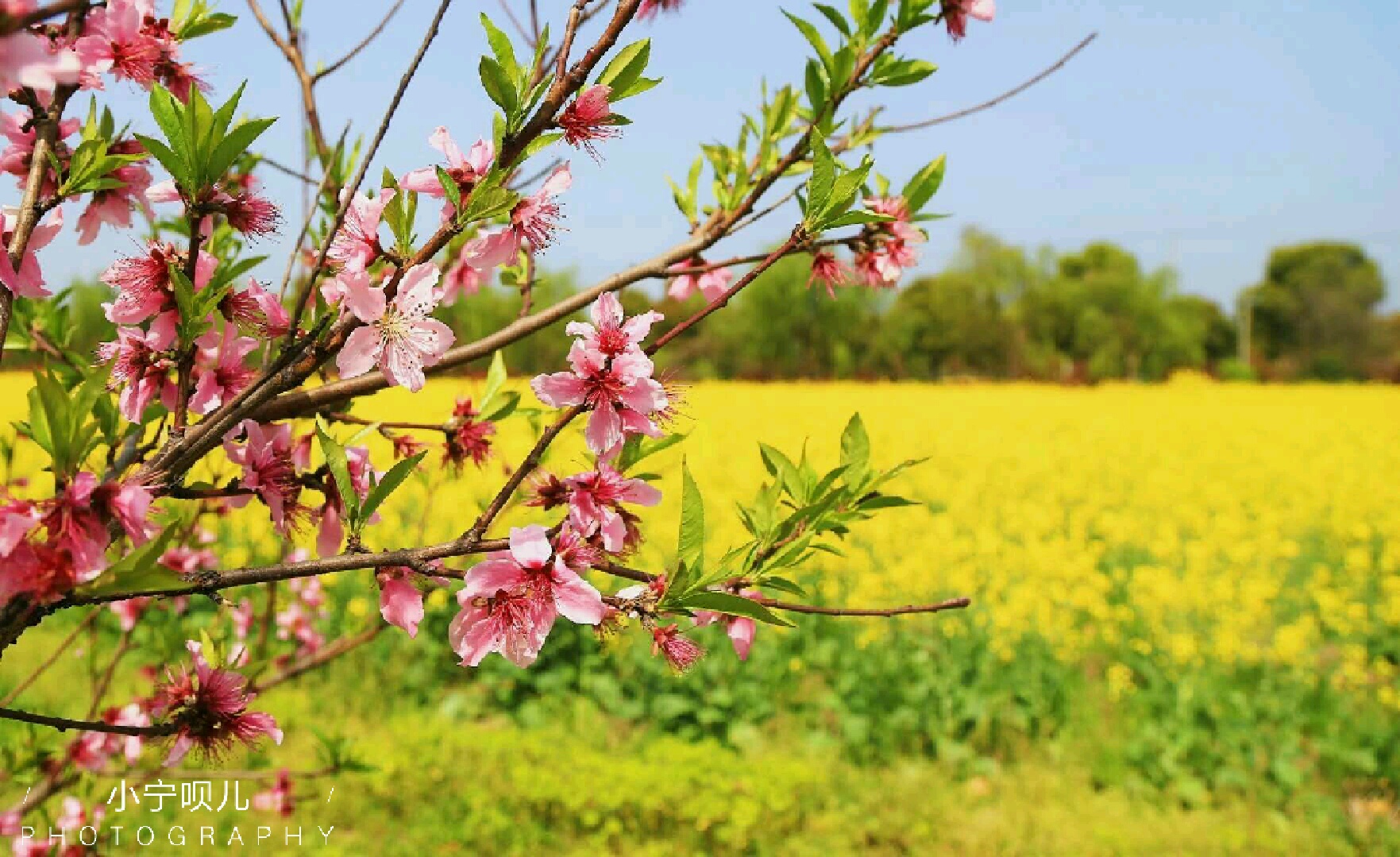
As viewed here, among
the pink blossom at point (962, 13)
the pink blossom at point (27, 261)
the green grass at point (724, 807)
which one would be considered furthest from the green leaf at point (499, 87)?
the green grass at point (724, 807)

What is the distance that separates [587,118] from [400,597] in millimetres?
→ 590

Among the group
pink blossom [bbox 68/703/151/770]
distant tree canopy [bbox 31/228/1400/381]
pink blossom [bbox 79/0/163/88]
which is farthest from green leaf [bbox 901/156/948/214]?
distant tree canopy [bbox 31/228/1400/381]

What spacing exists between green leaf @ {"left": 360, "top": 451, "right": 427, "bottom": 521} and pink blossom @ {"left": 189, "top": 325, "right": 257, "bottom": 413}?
1.09ft

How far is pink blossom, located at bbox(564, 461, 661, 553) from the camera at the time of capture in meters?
1.12

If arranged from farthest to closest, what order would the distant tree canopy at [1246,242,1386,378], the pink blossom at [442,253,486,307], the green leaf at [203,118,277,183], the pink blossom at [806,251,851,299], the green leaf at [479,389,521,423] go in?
the distant tree canopy at [1246,242,1386,378] → the pink blossom at [442,253,486,307] → the pink blossom at [806,251,851,299] → the green leaf at [479,389,521,423] → the green leaf at [203,118,277,183]

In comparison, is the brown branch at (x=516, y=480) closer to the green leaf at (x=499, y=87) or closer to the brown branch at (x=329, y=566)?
the brown branch at (x=329, y=566)

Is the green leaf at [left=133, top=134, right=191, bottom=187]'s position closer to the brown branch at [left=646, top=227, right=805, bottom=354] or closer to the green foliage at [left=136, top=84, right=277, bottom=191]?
the green foliage at [left=136, top=84, right=277, bottom=191]

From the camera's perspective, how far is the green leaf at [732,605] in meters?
0.94

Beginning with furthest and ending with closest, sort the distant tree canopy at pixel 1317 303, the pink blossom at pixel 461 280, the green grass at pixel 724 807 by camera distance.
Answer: the distant tree canopy at pixel 1317 303
the green grass at pixel 724 807
the pink blossom at pixel 461 280

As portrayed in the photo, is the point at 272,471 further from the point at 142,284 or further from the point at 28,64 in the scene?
the point at 28,64

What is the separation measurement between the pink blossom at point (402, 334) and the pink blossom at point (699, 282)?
0.70 m

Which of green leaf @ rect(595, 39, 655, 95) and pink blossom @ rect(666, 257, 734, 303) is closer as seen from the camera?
green leaf @ rect(595, 39, 655, 95)

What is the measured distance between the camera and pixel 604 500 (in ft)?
3.73

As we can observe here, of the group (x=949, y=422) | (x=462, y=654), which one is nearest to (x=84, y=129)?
(x=462, y=654)
